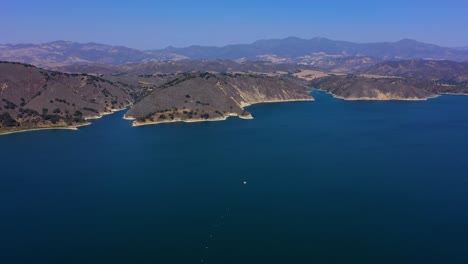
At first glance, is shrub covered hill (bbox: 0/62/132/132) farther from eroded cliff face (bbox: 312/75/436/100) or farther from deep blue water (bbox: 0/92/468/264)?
eroded cliff face (bbox: 312/75/436/100)

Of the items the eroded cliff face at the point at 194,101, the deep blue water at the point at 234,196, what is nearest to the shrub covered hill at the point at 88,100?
the eroded cliff face at the point at 194,101

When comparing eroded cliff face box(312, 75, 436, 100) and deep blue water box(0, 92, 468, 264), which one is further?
eroded cliff face box(312, 75, 436, 100)

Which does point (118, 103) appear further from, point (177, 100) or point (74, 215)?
point (74, 215)

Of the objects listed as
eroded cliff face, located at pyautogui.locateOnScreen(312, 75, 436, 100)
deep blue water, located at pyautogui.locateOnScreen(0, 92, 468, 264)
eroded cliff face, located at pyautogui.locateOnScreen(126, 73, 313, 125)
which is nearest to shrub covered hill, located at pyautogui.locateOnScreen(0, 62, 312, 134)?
eroded cliff face, located at pyautogui.locateOnScreen(126, 73, 313, 125)

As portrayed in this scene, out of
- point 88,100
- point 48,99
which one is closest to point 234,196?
point 48,99

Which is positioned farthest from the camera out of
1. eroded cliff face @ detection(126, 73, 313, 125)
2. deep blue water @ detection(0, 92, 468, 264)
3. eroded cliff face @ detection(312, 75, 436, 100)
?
eroded cliff face @ detection(312, 75, 436, 100)

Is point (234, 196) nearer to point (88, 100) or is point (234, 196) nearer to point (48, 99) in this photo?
point (48, 99)

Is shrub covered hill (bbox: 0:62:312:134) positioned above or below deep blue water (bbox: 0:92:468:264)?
above

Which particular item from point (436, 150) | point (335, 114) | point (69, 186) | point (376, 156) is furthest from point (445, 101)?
point (69, 186)
